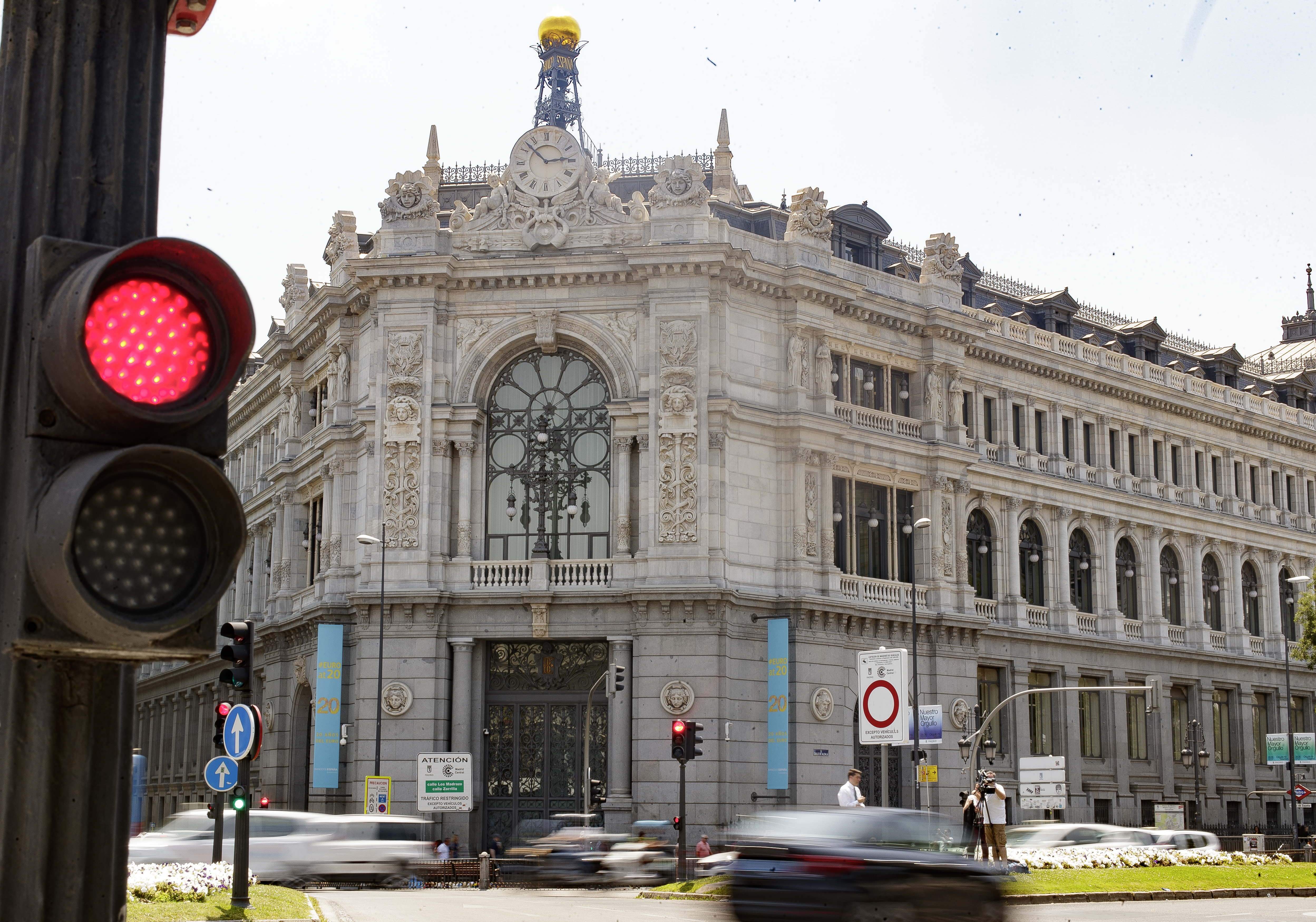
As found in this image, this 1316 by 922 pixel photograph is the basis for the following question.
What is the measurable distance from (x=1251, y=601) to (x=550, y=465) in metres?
35.0

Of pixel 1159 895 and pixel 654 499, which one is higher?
pixel 654 499

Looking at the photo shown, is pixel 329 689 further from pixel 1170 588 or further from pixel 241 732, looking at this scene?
pixel 1170 588

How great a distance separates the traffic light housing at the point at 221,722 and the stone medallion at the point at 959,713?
34.0 meters

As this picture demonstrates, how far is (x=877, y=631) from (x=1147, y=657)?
16.6 meters

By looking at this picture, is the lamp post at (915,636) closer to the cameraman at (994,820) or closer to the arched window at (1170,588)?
the cameraman at (994,820)

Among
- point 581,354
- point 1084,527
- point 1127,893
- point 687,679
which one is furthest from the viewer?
point 1084,527

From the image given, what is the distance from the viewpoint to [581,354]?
4869 cm

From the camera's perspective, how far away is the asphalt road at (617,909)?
23.6 metres

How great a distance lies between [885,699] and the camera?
21.1m

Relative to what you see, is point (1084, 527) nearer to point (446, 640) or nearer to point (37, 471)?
point (446, 640)

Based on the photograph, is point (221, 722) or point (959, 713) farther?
point (959, 713)

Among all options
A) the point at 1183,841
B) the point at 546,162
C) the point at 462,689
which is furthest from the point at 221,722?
the point at 546,162

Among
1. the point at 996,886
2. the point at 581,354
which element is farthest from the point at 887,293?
the point at 996,886

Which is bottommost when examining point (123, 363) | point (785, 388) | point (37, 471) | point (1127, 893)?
point (1127, 893)
